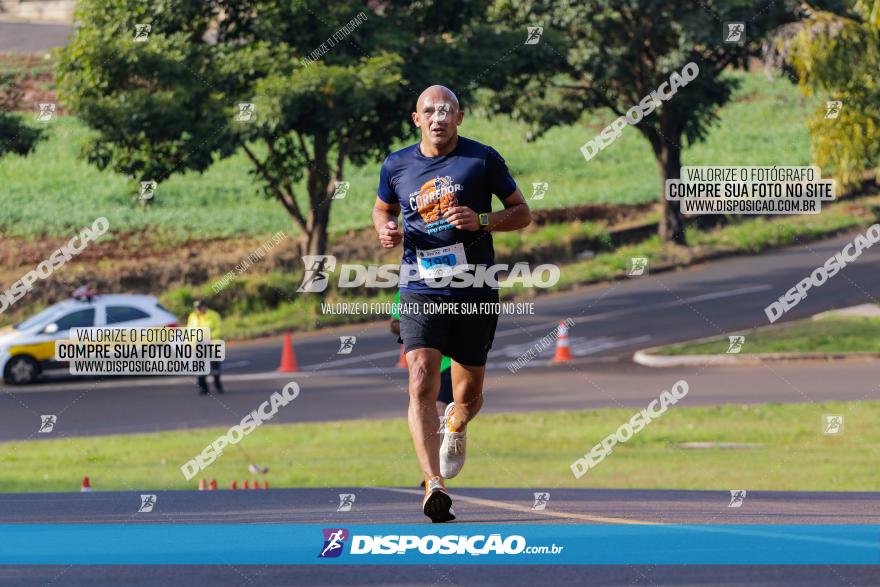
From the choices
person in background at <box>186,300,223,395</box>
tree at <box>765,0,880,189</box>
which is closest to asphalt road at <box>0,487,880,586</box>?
person in background at <box>186,300,223,395</box>

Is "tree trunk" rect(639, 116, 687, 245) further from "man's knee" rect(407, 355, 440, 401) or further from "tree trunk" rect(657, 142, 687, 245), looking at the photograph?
"man's knee" rect(407, 355, 440, 401)

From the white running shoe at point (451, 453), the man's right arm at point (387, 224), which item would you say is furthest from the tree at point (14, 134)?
the white running shoe at point (451, 453)

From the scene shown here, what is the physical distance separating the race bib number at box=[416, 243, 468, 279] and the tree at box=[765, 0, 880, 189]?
15.9 metres

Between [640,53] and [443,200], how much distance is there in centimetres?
2790

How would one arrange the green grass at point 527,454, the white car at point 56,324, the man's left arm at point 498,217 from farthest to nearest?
1. the white car at point 56,324
2. the green grass at point 527,454
3. the man's left arm at point 498,217

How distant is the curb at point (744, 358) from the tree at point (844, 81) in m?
3.57

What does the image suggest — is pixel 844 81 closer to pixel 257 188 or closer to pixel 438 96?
pixel 438 96

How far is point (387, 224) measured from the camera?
8133mm

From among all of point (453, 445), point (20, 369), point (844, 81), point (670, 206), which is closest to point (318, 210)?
point (20, 369)

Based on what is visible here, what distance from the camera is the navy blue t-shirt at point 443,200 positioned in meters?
7.91

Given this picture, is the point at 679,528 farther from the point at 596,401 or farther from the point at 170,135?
the point at 170,135

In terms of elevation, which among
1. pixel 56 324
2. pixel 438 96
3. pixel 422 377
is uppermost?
pixel 438 96

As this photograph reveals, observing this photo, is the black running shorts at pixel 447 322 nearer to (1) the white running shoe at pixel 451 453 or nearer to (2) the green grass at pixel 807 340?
(1) the white running shoe at pixel 451 453

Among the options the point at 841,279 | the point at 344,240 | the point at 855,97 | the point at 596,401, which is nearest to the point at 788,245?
the point at 841,279
